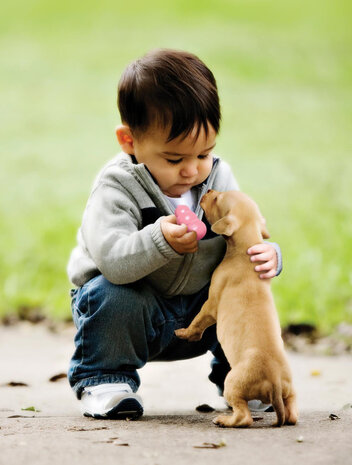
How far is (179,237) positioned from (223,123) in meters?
7.75

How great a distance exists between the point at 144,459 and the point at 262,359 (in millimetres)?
596

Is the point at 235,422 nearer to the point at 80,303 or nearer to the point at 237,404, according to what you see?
the point at 237,404

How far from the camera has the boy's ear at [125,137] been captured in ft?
10.5

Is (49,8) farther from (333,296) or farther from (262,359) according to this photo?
(262,359)

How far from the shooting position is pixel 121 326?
3074 mm

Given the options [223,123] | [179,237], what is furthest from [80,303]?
[223,123]

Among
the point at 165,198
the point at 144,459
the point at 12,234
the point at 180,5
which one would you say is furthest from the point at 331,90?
the point at 144,459

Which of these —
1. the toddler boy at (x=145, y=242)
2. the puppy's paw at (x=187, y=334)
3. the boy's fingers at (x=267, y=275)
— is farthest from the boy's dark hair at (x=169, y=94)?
the puppy's paw at (x=187, y=334)

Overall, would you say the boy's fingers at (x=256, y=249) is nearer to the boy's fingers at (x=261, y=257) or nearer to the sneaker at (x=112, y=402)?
the boy's fingers at (x=261, y=257)

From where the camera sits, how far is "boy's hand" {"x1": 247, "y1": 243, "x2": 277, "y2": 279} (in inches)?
111

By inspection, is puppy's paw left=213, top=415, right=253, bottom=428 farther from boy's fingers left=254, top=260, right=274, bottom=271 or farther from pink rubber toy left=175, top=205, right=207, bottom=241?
pink rubber toy left=175, top=205, right=207, bottom=241

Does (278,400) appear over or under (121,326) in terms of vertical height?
under

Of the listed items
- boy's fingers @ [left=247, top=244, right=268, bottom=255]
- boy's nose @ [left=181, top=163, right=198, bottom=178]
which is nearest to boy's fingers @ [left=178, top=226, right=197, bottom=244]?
boy's fingers @ [left=247, top=244, right=268, bottom=255]

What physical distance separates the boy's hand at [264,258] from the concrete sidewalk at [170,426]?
0.52 m
